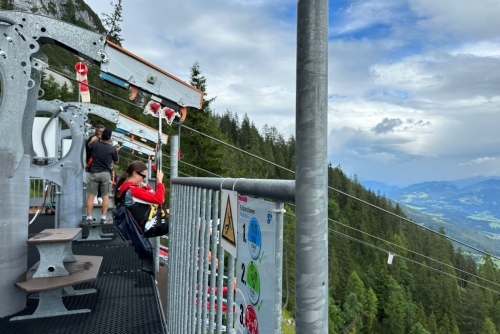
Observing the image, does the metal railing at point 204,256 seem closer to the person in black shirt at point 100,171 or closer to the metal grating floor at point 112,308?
the metal grating floor at point 112,308

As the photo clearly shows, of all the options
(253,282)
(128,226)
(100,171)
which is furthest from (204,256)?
(100,171)

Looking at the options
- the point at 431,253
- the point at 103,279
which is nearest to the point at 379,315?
the point at 431,253

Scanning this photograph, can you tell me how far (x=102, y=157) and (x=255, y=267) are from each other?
704 centimetres

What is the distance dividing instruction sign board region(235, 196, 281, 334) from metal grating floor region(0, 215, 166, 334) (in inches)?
106

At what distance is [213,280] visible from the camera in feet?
6.03

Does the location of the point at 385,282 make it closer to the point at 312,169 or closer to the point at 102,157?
the point at 102,157

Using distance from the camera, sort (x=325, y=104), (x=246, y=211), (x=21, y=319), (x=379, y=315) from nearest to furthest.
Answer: (x=325, y=104) → (x=246, y=211) → (x=21, y=319) → (x=379, y=315)

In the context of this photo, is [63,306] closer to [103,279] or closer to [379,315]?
[103,279]

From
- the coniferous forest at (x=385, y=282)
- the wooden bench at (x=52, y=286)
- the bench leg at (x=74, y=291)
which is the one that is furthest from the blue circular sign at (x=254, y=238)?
the coniferous forest at (x=385, y=282)

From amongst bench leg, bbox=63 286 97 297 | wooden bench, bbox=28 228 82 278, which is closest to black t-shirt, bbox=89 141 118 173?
bench leg, bbox=63 286 97 297

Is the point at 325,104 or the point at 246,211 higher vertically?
the point at 325,104

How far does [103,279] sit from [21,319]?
A: 5.17 feet

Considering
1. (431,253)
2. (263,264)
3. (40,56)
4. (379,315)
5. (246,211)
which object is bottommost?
(379,315)

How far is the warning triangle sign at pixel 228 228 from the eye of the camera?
1.59m
